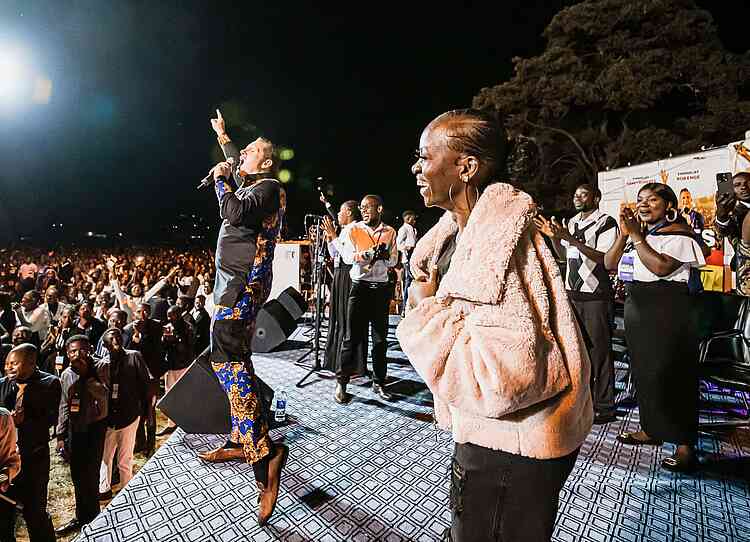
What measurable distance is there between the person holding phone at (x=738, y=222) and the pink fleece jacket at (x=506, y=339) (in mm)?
3699

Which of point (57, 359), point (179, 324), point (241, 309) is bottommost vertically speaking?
point (57, 359)

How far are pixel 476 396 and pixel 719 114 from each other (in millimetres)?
12201

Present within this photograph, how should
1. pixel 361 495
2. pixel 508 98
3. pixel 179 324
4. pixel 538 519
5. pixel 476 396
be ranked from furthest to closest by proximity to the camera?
pixel 508 98
pixel 179 324
pixel 361 495
pixel 538 519
pixel 476 396

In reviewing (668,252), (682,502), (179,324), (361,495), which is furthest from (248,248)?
(179,324)

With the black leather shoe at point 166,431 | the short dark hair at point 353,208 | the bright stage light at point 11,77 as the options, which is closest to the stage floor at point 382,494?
the short dark hair at point 353,208

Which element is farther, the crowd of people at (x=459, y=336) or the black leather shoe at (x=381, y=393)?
the black leather shoe at (x=381, y=393)

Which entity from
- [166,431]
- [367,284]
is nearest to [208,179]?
[367,284]

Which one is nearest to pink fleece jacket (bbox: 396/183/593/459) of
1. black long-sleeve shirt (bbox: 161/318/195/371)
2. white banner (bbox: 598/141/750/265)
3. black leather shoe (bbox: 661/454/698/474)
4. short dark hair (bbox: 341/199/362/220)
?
black leather shoe (bbox: 661/454/698/474)

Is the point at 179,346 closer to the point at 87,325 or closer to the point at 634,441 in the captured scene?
the point at 87,325

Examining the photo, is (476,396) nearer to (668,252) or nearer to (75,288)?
(668,252)

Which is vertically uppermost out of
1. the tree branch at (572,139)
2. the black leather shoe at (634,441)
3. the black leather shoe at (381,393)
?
the tree branch at (572,139)

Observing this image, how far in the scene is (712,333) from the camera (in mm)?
4203

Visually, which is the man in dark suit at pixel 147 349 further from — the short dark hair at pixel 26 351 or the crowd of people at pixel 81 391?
the short dark hair at pixel 26 351

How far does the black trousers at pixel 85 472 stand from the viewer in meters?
3.89
